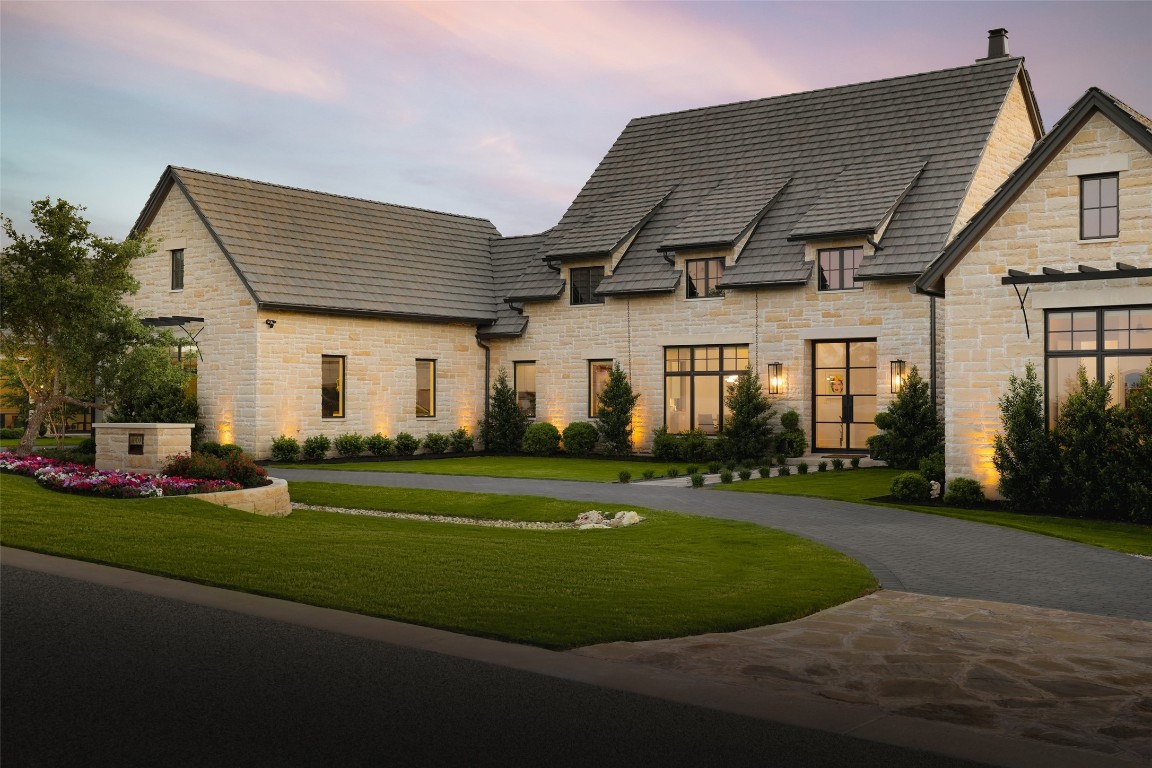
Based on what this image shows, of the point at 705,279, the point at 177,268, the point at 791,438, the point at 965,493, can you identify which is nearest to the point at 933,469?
the point at 965,493

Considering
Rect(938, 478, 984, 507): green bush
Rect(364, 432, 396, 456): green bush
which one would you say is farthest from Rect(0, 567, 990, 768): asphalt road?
Rect(364, 432, 396, 456): green bush

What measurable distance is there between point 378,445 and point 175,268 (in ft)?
26.5

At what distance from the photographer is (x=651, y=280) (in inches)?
1206

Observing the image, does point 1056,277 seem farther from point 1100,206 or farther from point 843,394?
point 843,394

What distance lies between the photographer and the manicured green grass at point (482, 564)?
8.98 m

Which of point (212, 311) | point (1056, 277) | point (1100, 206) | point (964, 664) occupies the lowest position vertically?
point (964, 664)

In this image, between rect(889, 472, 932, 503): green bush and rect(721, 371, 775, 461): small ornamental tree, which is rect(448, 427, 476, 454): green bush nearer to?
rect(721, 371, 775, 461): small ornamental tree

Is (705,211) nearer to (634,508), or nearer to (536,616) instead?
(634,508)

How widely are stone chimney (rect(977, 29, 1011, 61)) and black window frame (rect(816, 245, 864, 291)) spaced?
8.91 m

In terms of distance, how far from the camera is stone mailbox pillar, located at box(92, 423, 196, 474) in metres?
19.3

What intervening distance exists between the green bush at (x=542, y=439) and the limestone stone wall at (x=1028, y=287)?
1484 cm

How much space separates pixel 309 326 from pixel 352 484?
9516 millimetres

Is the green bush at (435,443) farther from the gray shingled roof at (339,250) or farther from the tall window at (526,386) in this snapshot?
the gray shingled roof at (339,250)

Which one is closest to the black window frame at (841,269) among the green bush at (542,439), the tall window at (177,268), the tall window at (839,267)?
the tall window at (839,267)
